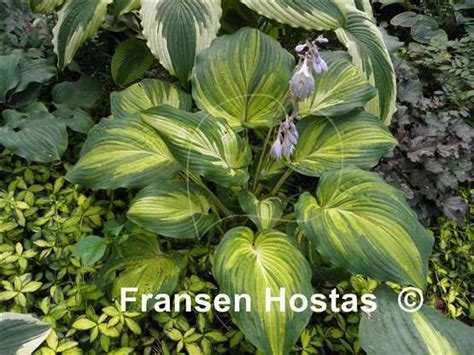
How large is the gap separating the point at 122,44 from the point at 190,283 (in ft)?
2.75

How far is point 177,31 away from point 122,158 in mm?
381

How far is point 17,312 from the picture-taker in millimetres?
1141

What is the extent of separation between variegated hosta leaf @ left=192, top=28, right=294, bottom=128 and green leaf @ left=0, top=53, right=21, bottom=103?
1.91ft

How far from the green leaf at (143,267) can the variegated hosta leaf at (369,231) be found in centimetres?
32

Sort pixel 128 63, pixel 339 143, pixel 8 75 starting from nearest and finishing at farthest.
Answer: pixel 339 143 < pixel 8 75 < pixel 128 63

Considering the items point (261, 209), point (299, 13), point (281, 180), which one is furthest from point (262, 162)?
point (299, 13)

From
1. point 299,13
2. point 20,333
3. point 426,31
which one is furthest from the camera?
point 426,31

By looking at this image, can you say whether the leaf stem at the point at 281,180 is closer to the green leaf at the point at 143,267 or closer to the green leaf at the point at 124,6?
the green leaf at the point at 143,267

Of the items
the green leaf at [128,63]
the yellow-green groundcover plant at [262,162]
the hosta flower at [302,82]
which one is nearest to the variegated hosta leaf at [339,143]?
the yellow-green groundcover plant at [262,162]

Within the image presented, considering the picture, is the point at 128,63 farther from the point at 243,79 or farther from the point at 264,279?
the point at 264,279

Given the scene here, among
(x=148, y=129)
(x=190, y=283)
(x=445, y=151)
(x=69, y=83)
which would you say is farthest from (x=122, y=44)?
(x=445, y=151)

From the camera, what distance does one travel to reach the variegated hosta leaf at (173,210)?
113 cm

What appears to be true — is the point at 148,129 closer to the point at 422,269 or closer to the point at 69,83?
the point at 69,83

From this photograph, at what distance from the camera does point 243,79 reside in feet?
4.40
